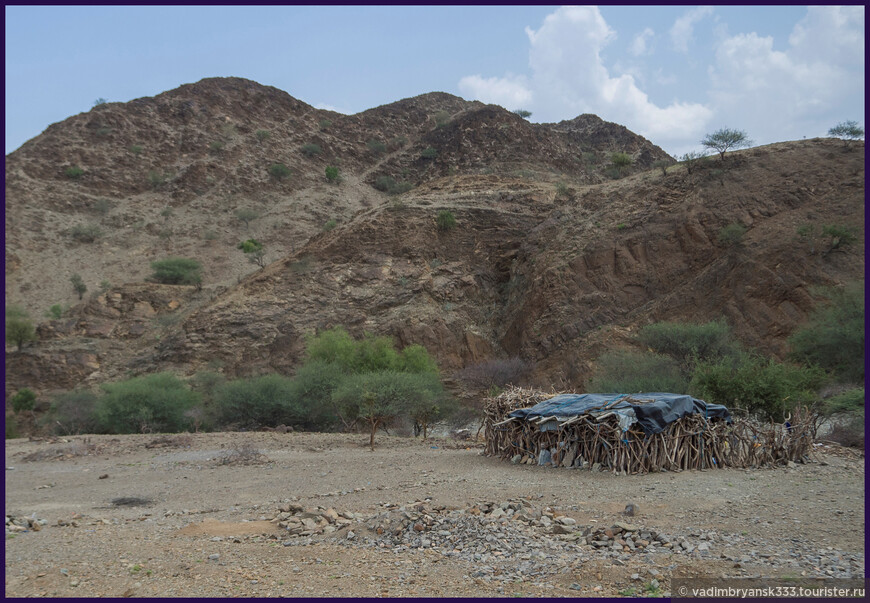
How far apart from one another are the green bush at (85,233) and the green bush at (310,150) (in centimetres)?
2371

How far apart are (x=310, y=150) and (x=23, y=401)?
42245mm

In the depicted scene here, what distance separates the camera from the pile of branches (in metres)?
11.4

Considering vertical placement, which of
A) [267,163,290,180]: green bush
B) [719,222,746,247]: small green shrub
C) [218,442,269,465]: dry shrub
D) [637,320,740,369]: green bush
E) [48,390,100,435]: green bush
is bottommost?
[48,390,100,435]: green bush

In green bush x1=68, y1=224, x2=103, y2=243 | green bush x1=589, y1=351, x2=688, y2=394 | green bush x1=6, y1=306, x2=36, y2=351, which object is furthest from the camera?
green bush x1=68, y1=224, x2=103, y2=243

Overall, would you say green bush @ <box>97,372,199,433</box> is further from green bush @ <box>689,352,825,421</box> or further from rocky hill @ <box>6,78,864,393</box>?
green bush @ <box>689,352,825,421</box>

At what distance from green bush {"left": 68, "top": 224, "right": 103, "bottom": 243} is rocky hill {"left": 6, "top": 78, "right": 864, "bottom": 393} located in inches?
4.6

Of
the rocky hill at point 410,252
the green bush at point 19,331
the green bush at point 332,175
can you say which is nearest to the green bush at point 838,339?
the rocky hill at point 410,252

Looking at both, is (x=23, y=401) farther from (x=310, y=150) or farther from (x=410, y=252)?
(x=310, y=150)

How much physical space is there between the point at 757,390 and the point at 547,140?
167 feet

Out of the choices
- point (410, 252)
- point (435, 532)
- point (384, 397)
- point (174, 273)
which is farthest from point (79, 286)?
point (435, 532)

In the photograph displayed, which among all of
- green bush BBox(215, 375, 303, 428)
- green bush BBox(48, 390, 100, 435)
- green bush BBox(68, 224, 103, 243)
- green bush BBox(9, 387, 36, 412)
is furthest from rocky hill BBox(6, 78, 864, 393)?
green bush BBox(215, 375, 303, 428)

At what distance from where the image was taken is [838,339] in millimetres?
21062

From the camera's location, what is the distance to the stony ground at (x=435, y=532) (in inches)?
221

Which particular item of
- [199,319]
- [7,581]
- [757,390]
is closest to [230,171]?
[199,319]
